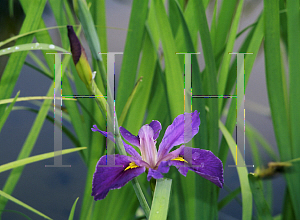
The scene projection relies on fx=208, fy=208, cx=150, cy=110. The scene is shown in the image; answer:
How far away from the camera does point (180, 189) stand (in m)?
0.37

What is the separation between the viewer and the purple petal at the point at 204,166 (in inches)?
10.5

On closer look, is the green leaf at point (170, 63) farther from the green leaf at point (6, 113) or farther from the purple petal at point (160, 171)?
the green leaf at point (6, 113)

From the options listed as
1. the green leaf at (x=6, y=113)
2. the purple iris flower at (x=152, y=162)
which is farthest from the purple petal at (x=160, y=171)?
the green leaf at (x=6, y=113)

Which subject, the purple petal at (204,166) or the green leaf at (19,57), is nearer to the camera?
the purple petal at (204,166)

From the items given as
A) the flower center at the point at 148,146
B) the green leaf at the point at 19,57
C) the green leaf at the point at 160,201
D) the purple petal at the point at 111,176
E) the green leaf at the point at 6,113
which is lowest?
the green leaf at the point at 160,201

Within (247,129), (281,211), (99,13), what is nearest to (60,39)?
(99,13)

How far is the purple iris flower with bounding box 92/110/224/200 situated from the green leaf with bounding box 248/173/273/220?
9cm

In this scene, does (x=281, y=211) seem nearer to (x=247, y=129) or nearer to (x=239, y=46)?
(x=247, y=129)

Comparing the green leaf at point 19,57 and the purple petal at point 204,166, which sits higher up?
the green leaf at point 19,57

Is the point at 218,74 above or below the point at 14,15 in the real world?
below

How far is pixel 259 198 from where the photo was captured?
0.34m

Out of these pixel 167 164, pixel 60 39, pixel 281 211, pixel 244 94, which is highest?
pixel 60 39

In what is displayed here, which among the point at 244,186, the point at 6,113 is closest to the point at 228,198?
the point at 244,186

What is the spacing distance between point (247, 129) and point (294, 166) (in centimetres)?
10
